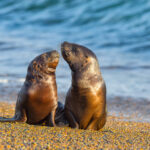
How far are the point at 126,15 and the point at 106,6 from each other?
2484mm

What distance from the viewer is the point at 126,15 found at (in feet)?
71.9

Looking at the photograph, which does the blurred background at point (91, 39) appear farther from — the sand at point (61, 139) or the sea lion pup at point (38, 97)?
the sand at point (61, 139)

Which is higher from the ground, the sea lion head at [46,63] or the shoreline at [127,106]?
the sea lion head at [46,63]

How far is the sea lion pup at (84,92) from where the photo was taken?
528 centimetres

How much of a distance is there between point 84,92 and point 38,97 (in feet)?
2.22

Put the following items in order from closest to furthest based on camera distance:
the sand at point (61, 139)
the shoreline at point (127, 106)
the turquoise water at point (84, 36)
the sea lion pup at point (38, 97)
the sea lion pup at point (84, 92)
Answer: the sand at point (61, 139) < the sea lion pup at point (84, 92) < the sea lion pup at point (38, 97) < the shoreline at point (127, 106) < the turquoise water at point (84, 36)

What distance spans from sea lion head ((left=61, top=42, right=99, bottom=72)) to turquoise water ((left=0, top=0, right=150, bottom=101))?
2.31 m

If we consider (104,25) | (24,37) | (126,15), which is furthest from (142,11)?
(24,37)

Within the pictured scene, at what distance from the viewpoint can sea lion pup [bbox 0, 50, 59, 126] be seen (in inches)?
213

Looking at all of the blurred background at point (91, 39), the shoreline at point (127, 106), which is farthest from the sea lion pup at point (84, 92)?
the shoreline at point (127, 106)

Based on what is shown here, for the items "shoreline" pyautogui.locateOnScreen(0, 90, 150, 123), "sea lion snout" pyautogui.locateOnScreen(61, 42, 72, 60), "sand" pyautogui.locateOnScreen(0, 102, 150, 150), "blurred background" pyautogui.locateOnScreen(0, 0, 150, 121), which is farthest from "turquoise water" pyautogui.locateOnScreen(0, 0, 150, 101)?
"sand" pyautogui.locateOnScreen(0, 102, 150, 150)

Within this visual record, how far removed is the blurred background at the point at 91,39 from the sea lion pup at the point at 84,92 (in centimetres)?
53

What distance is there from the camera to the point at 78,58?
5.45 m

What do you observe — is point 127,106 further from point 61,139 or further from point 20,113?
point 61,139
